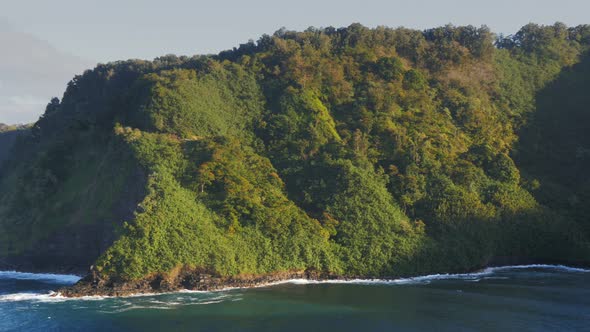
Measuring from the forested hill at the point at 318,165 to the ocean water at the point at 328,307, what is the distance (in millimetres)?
5305

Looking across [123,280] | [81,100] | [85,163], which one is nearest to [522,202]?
[123,280]

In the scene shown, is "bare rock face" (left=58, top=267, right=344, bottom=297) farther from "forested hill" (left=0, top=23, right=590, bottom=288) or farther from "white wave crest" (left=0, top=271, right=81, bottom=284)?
"white wave crest" (left=0, top=271, right=81, bottom=284)

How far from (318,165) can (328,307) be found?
30553 mm

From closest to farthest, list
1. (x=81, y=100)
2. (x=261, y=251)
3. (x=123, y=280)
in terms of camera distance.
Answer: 1. (x=123, y=280)
2. (x=261, y=251)
3. (x=81, y=100)

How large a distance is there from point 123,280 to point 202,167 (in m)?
18.7

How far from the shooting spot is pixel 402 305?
5372 cm

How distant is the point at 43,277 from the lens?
71.5m

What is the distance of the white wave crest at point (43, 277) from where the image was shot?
6888 cm

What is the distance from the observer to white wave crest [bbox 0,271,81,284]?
68.9 metres

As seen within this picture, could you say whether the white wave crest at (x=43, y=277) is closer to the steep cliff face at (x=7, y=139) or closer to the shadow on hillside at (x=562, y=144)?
the shadow on hillside at (x=562, y=144)

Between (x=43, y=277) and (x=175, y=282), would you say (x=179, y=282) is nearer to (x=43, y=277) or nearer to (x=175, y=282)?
(x=175, y=282)

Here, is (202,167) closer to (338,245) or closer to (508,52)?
(338,245)

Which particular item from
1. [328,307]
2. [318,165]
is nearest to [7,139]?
[318,165]

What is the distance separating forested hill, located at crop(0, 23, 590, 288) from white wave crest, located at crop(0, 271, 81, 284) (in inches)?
69.7
